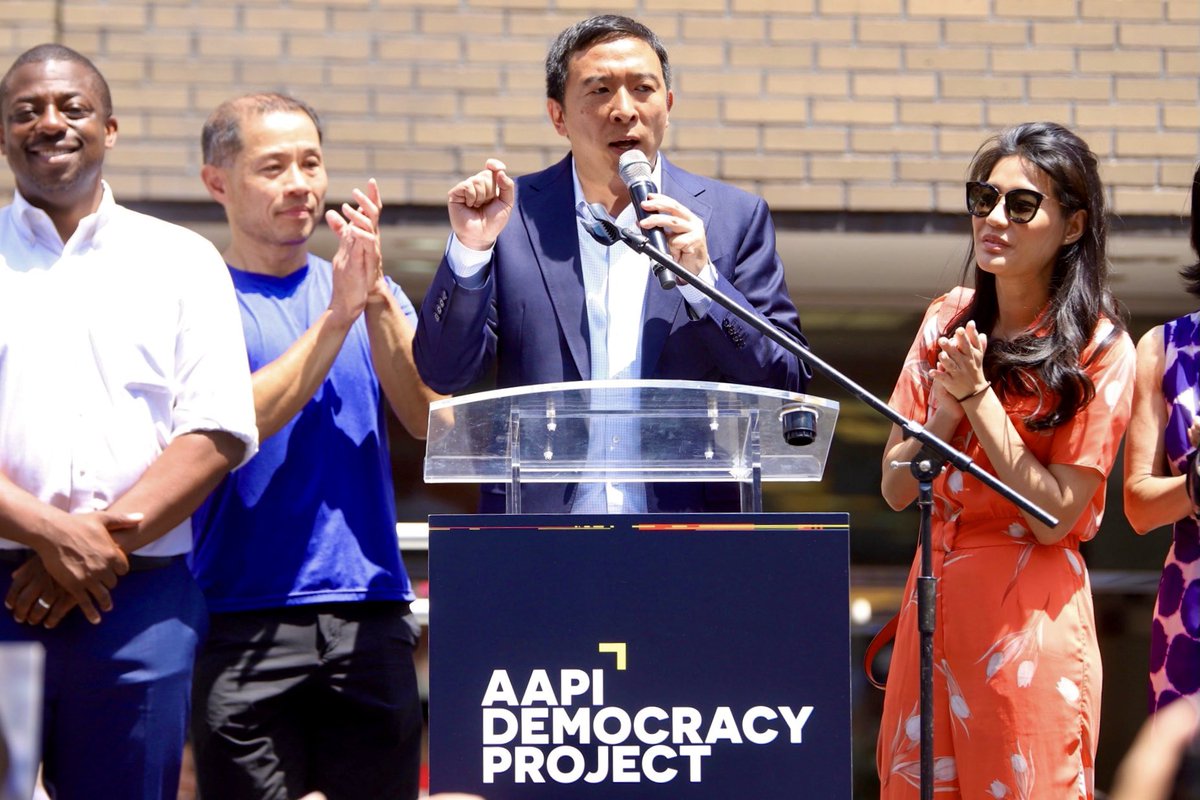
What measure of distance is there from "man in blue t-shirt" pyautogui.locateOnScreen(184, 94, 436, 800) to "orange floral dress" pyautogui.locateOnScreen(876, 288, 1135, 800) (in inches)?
50.1

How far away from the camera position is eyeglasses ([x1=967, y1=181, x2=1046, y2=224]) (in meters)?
3.61

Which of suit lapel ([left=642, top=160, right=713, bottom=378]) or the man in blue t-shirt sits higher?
suit lapel ([left=642, top=160, right=713, bottom=378])

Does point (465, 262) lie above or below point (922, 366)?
above

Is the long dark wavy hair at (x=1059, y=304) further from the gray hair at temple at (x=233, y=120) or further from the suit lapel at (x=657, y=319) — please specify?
the gray hair at temple at (x=233, y=120)

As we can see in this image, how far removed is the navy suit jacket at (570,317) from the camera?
351 cm

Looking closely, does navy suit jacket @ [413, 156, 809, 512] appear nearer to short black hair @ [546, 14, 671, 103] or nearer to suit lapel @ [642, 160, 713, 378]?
suit lapel @ [642, 160, 713, 378]

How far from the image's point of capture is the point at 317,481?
13.3 feet

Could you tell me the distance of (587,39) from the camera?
3850mm

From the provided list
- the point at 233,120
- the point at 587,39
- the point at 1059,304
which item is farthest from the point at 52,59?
the point at 1059,304

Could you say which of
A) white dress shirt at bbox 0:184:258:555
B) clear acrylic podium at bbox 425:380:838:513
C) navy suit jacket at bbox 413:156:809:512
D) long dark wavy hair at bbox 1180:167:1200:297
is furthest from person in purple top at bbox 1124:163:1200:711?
white dress shirt at bbox 0:184:258:555

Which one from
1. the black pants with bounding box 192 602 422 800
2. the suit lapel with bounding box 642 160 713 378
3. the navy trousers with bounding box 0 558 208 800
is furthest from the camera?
the black pants with bounding box 192 602 422 800

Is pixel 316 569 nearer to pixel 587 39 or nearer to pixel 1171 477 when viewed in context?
pixel 587 39

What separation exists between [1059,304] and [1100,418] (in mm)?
282

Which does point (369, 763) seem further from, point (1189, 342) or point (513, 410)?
point (1189, 342)
